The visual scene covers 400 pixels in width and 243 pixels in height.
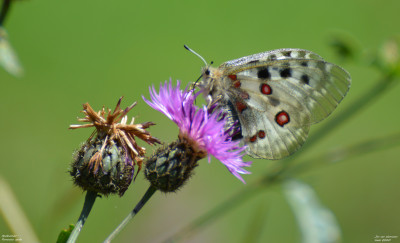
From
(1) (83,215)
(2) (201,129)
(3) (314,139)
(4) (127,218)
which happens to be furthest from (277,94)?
(1) (83,215)

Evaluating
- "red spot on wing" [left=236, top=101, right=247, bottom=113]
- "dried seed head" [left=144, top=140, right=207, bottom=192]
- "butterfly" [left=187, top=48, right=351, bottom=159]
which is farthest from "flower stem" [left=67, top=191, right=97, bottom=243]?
"red spot on wing" [left=236, top=101, right=247, bottom=113]

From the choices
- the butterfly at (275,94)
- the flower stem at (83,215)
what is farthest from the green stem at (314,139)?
the flower stem at (83,215)

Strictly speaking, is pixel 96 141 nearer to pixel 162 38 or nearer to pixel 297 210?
pixel 297 210

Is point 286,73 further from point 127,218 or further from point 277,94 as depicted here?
point 127,218

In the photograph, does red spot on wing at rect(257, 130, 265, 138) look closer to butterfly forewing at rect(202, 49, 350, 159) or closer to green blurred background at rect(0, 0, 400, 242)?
butterfly forewing at rect(202, 49, 350, 159)

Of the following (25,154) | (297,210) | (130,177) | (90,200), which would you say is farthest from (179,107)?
(25,154)
